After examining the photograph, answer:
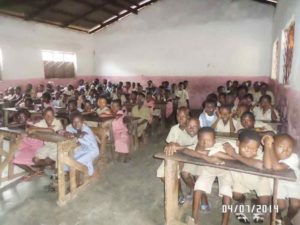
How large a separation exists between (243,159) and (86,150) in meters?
1.98

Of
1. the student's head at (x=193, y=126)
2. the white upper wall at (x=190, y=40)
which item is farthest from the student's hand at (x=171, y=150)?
the white upper wall at (x=190, y=40)

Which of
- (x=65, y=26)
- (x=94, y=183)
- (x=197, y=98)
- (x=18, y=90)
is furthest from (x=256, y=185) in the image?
(x=65, y=26)

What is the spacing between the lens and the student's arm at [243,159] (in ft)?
6.96

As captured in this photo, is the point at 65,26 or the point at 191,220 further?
the point at 65,26

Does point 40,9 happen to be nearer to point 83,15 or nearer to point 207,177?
point 83,15

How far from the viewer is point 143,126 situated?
5.41m

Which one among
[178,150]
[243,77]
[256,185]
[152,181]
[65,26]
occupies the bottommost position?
[152,181]

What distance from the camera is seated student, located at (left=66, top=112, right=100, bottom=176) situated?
11.1ft

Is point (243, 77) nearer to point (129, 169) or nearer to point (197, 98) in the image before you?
point (197, 98)

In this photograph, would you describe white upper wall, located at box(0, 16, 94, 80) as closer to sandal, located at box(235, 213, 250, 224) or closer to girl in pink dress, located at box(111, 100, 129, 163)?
girl in pink dress, located at box(111, 100, 129, 163)

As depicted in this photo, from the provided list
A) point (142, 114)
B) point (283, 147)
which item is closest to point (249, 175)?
point (283, 147)

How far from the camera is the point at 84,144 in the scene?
343 cm

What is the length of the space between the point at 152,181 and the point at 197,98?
7.09 meters

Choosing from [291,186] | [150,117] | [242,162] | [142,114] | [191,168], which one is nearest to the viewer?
[242,162]
